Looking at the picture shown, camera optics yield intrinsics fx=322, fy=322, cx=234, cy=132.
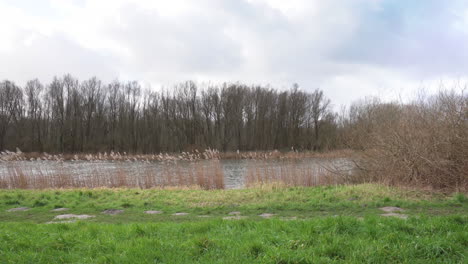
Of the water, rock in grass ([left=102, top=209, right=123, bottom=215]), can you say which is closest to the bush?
the water

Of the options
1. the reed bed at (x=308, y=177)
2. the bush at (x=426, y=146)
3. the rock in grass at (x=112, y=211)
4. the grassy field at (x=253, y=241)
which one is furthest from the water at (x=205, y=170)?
the grassy field at (x=253, y=241)

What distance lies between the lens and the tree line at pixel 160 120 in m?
50.7

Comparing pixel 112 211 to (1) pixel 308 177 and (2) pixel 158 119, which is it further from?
(2) pixel 158 119

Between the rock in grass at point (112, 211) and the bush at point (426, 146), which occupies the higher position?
the bush at point (426, 146)

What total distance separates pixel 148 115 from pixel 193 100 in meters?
8.03

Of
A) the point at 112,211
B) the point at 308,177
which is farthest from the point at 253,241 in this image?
the point at 308,177

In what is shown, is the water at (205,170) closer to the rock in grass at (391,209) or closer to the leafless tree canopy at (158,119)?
the rock in grass at (391,209)

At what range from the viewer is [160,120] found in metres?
52.4

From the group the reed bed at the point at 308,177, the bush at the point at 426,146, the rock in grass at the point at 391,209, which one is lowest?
the rock in grass at the point at 391,209

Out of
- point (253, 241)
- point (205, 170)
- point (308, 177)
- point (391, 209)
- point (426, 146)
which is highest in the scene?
point (426, 146)

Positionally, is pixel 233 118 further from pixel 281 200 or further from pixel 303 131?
pixel 281 200

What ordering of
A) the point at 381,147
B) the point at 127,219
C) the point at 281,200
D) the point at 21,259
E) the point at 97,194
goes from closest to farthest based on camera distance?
the point at 21,259 → the point at 127,219 → the point at 281,200 → the point at 97,194 → the point at 381,147

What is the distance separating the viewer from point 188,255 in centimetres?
380

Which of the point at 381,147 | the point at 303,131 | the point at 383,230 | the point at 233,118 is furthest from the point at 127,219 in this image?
the point at 303,131
